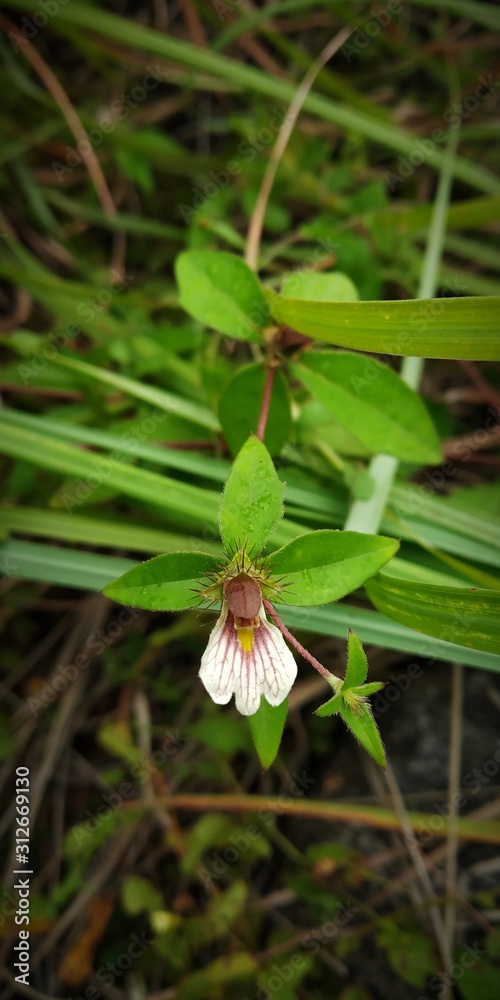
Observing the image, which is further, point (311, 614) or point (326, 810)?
point (326, 810)

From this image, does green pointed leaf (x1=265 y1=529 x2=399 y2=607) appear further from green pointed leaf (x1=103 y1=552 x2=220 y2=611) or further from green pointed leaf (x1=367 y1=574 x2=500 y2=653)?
green pointed leaf (x1=367 y1=574 x2=500 y2=653)

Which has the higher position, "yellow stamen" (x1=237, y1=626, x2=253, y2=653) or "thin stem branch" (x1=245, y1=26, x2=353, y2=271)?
"thin stem branch" (x1=245, y1=26, x2=353, y2=271)

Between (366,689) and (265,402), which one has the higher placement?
(265,402)

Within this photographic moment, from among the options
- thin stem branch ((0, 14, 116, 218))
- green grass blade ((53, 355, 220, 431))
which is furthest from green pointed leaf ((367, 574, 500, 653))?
thin stem branch ((0, 14, 116, 218))

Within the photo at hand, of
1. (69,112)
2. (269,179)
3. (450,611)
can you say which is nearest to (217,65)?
(269,179)

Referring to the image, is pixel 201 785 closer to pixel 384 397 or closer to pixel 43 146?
pixel 384 397

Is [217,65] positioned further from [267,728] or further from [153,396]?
[267,728]
